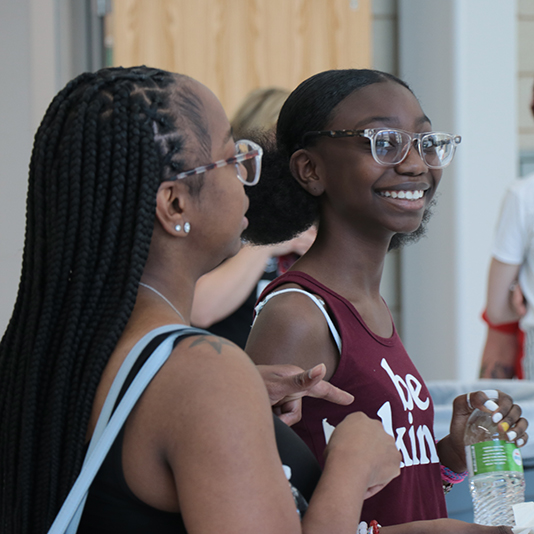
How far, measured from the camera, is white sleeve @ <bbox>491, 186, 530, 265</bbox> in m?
2.76

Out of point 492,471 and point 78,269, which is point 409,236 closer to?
point 492,471

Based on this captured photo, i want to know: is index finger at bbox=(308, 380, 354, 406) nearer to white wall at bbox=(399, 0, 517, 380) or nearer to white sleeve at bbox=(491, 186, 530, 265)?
white sleeve at bbox=(491, 186, 530, 265)

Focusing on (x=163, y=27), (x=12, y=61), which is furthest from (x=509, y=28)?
(x=12, y=61)

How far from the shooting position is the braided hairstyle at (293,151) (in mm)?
1379

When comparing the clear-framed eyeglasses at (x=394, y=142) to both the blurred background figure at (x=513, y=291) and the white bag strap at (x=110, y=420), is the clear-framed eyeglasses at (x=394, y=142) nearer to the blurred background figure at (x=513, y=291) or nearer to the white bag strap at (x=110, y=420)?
the white bag strap at (x=110, y=420)

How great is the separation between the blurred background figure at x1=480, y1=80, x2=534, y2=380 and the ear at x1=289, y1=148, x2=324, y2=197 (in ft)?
5.30

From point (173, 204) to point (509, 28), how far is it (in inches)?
143

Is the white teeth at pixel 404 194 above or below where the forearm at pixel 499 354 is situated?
above

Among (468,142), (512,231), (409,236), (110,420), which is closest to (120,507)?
(110,420)

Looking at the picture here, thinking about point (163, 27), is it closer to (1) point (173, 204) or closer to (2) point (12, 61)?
(2) point (12, 61)

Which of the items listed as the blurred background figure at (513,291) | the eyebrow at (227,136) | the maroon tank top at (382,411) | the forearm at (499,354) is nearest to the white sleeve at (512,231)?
the blurred background figure at (513,291)

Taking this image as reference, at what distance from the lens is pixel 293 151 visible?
4.78 ft

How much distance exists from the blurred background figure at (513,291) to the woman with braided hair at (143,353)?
200cm

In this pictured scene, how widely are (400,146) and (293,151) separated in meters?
0.24
